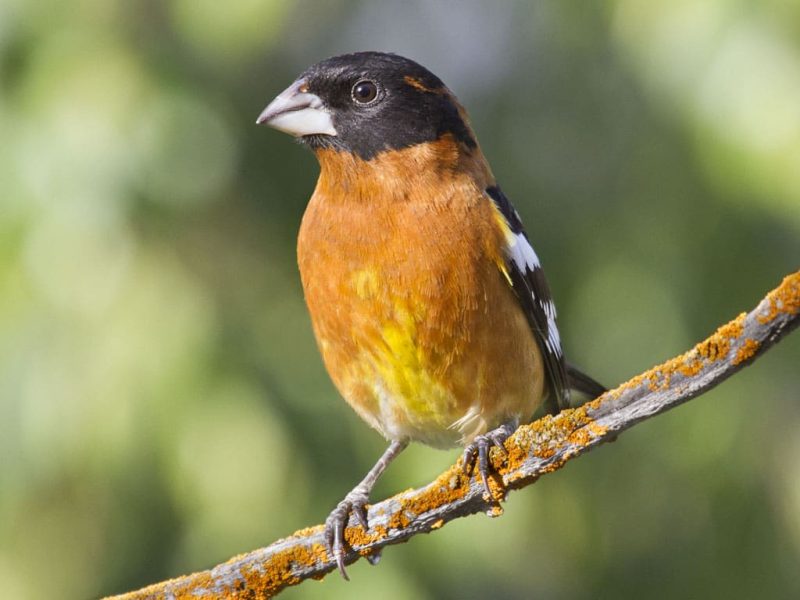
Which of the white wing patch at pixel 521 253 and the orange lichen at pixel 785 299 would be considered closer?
the orange lichen at pixel 785 299

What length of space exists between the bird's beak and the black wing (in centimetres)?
61

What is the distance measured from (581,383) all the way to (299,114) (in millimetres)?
1566

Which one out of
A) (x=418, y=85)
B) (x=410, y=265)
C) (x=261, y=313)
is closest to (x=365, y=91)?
(x=418, y=85)

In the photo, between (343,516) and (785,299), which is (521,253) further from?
(785,299)

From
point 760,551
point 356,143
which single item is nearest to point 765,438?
point 760,551

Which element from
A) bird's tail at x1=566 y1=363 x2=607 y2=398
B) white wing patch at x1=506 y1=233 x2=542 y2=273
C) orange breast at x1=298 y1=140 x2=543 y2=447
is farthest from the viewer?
bird's tail at x1=566 y1=363 x2=607 y2=398

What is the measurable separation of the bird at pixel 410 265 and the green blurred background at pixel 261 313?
3.50 ft

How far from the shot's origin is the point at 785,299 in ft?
8.00

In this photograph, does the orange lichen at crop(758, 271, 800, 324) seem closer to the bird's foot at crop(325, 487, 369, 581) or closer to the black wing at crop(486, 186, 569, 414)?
the bird's foot at crop(325, 487, 369, 581)

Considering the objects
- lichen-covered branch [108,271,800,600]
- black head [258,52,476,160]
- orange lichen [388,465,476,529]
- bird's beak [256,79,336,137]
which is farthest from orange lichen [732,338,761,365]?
bird's beak [256,79,336,137]

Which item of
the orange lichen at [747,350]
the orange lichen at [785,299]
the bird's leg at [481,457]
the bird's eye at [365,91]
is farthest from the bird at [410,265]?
the orange lichen at [785,299]

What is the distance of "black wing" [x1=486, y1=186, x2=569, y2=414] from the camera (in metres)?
4.04

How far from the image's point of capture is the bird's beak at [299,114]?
4.05 m

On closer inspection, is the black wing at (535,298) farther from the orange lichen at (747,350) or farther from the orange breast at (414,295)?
the orange lichen at (747,350)
